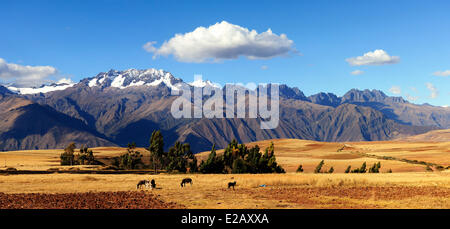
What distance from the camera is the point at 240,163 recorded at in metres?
95.8

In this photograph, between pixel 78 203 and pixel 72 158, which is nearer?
pixel 78 203

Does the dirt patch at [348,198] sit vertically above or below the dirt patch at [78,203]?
below

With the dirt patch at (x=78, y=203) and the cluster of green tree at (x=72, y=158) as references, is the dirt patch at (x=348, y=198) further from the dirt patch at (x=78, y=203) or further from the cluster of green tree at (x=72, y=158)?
the cluster of green tree at (x=72, y=158)

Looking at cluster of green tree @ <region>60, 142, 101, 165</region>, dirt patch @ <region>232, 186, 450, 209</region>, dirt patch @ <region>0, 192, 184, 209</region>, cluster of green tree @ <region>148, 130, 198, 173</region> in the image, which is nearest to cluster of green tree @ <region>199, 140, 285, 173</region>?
cluster of green tree @ <region>148, 130, 198, 173</region>

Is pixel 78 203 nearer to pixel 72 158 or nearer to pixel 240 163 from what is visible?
pixel 240 163

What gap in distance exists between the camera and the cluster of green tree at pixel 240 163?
9612 centimetres

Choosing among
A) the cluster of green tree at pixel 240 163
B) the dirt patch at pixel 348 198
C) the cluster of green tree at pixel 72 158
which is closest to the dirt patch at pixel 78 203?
the dirt patch at pixel 348 198

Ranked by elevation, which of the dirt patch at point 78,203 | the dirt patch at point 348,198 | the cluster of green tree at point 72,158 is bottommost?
the cluster of green tree at point 72,158

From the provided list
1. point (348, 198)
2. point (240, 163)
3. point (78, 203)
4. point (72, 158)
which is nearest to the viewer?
point (78, 203)

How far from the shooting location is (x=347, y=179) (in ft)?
185

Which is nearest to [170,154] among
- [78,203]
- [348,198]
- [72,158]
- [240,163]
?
[240,163]

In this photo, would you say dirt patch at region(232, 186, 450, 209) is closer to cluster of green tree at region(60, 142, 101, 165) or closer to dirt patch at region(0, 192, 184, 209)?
dirt patch at region(0, 192, 184, 209)

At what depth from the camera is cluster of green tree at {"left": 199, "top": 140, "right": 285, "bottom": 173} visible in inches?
3784
